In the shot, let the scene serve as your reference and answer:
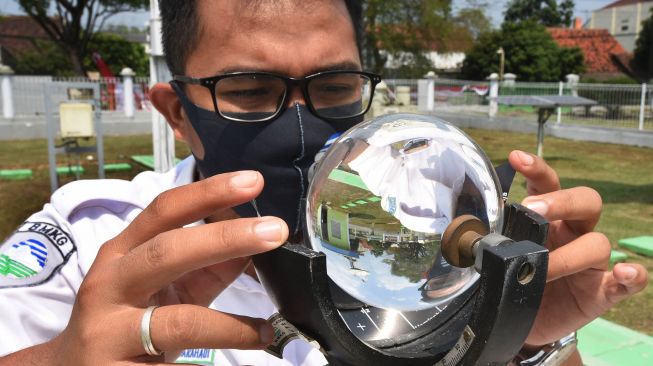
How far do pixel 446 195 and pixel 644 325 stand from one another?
4.19m

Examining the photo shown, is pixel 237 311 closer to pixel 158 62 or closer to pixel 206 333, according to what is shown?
pixel 206 333

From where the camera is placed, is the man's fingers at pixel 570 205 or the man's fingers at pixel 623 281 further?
the man's fingers at pixel 623 281

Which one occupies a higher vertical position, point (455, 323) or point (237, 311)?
point (455, 323)

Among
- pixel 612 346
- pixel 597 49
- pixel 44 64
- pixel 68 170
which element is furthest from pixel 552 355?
pixel 597 49

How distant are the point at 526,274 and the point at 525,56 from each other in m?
35.7

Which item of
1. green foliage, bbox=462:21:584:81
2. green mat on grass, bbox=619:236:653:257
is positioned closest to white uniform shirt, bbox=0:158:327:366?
green mat on grass, bbox=619:236:653:257

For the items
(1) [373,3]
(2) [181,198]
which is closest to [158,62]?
(2) [181,198]

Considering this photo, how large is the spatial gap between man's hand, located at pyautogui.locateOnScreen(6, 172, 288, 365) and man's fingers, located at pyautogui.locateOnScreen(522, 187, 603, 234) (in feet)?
1.71

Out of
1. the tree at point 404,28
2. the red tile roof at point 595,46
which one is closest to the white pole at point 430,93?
the tree at point 404,28

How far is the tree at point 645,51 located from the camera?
3397cm

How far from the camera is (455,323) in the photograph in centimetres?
107

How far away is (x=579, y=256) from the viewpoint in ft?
3.64

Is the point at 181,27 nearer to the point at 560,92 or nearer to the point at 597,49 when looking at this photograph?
the point at 560,92

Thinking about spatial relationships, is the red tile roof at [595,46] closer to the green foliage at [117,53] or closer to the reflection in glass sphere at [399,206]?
the green foliage at [117,53]
